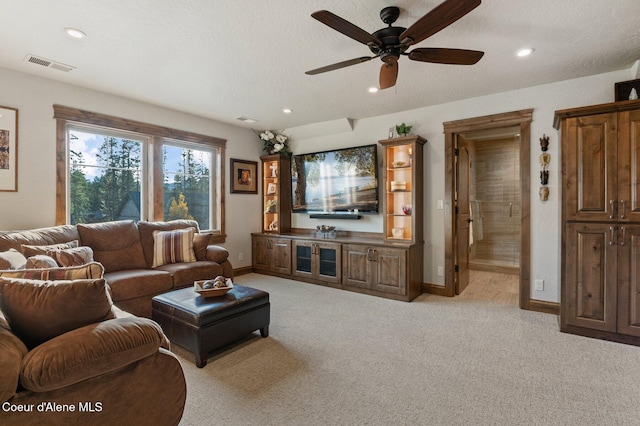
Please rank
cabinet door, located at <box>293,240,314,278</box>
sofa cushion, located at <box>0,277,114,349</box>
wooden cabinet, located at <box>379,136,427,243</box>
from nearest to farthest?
sofa cushion, located at <box>0,277,114,349</box>, wooden cabinet, located at <box>379,136,427,243</box>, cabinet door, located at <box>293,240,314,278</box>

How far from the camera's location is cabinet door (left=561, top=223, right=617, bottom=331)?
276 cm

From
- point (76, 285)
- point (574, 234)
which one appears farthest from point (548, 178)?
point (76, 285)

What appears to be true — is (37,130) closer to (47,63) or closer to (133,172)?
(47,63)

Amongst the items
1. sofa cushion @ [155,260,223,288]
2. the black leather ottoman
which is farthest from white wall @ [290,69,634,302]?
the black leather ottoman

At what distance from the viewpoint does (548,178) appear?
11.5 ft

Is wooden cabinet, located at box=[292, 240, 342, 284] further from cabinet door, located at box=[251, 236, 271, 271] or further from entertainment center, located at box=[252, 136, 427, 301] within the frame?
cabinet door, located at box=[251, 236, 271, 271]

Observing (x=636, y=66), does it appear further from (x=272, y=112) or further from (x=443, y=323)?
(x=272, y=112)

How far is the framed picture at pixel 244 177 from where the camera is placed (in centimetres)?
539

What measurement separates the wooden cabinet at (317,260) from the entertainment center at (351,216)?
0.6 inches

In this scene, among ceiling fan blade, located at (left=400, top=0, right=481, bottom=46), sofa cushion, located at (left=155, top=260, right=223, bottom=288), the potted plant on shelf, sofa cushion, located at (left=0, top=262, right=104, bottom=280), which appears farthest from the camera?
the potted plant on shelf

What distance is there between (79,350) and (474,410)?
2067mm

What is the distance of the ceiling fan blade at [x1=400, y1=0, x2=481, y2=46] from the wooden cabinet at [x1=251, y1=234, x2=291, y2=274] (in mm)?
3646

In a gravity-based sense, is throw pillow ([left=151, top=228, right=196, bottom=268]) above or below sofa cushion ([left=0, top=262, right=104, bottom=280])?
below

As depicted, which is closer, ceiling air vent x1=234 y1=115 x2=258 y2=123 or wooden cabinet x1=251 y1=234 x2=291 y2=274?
ceiling air vent x1=234 y1=115 x2=258 y2=123
